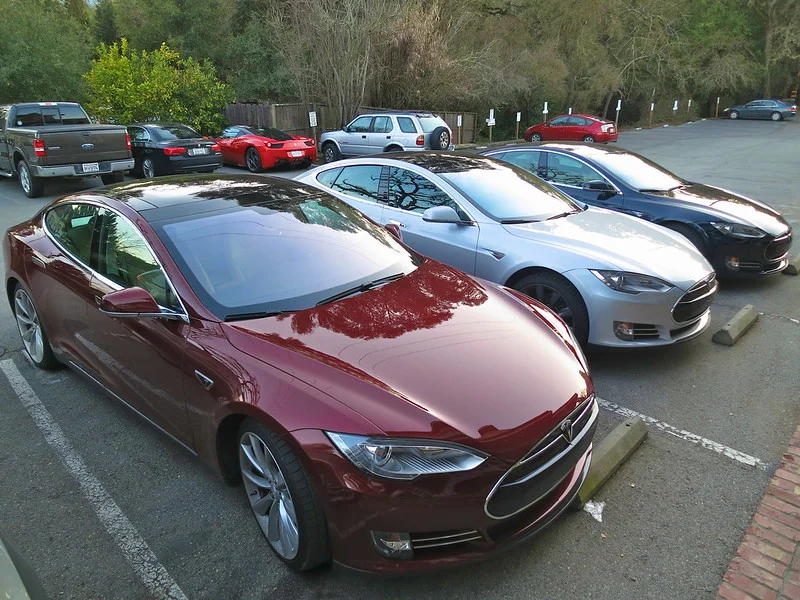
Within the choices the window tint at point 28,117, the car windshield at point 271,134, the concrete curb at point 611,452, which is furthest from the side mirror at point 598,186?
the window tint at point 28,117

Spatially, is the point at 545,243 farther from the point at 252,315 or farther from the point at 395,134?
the point at 395,134

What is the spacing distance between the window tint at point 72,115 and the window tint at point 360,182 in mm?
9464

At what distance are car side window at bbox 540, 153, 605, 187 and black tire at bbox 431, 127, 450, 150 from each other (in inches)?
355

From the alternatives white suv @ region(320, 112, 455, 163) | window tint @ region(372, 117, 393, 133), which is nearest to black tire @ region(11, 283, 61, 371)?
white suv @ region(320, 112, 455, 163)

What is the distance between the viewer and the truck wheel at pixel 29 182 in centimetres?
1178

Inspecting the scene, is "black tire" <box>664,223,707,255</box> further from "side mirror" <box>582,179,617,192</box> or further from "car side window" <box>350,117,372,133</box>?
"car side window" <box>350,117,372,133</box>

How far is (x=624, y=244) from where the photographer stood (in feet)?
15.5

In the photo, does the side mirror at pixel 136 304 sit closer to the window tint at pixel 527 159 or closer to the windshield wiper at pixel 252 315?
the windshield wiper at pixel 252 315

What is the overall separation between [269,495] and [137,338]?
121 centimetres

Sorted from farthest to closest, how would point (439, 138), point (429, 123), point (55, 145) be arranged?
point (429, 123) < point (439, 138) < point (55, 145)

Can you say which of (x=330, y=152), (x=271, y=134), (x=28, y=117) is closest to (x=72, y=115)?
(x=28, y=117)

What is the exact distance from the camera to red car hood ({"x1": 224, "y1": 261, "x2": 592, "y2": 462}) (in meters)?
2.31

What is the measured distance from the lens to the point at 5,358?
4.77m

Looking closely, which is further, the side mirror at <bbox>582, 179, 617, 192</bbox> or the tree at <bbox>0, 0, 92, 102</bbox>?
the tree at <bbox>0, 0, 92, 102</bbox>
